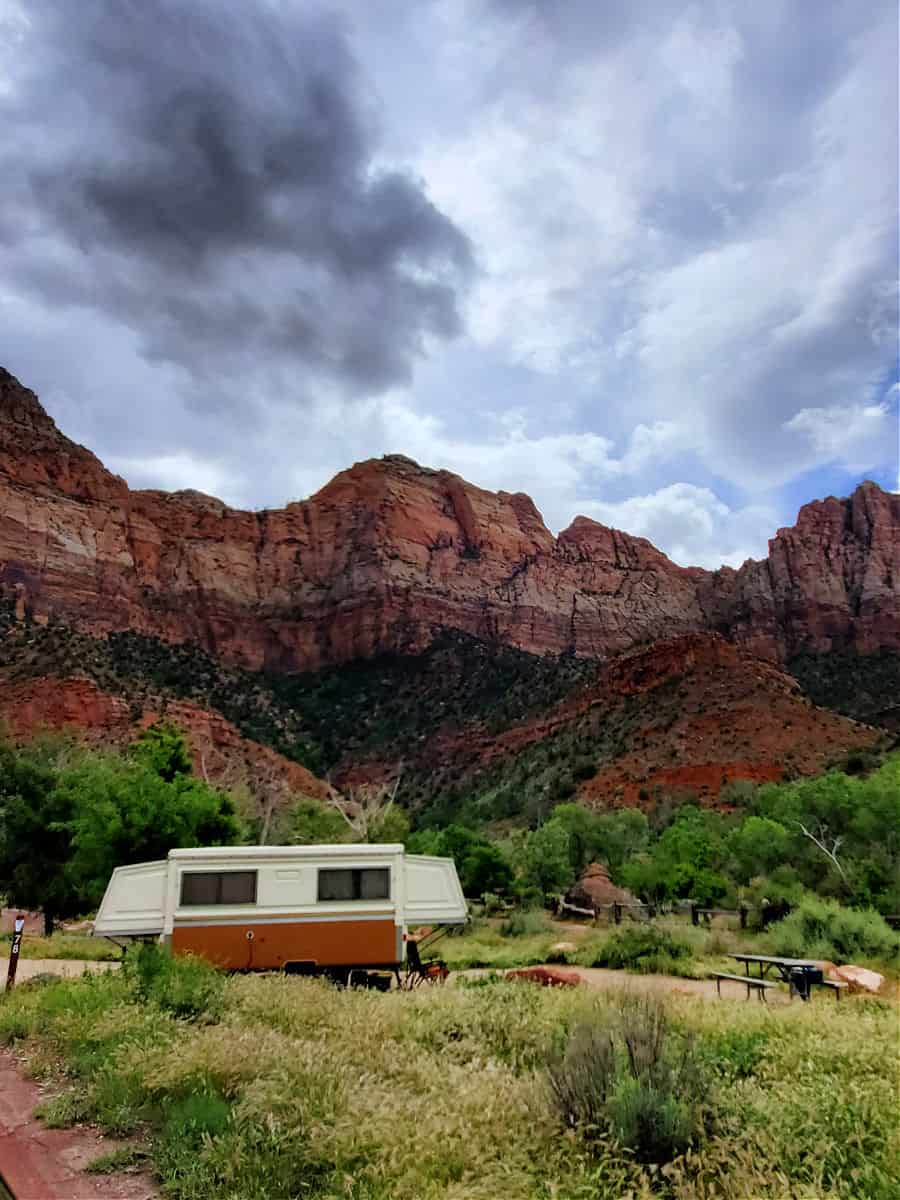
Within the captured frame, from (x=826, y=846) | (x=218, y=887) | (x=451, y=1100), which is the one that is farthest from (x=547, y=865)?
(x=451, y=1100)

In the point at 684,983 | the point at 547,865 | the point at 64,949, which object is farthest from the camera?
the point at 547,865

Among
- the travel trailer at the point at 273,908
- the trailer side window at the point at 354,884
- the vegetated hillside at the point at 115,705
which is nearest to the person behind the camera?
the travel trailer at the point at 273,908

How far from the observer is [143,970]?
31.9 feet

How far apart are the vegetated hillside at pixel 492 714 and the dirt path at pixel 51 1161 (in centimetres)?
4171

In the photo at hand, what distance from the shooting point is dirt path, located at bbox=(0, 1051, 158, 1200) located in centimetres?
474

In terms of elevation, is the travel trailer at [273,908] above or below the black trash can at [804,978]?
above

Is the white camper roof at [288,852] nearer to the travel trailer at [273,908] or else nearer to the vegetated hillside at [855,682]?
the travel trailer at [273,908]

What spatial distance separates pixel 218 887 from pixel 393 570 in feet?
282

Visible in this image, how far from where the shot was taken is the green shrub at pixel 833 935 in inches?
588

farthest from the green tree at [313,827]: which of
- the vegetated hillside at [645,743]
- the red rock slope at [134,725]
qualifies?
the vegetated hillside at [645,743]

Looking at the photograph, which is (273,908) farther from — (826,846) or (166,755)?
(826,846)

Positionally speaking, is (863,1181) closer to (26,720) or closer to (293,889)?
(293,889)

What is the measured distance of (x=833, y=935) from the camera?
51.4ft

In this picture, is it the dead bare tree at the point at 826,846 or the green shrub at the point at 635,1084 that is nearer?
the green shrub at the point at 635,1084
